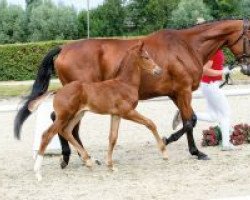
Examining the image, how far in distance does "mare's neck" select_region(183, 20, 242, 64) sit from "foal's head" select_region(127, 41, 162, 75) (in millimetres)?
1060

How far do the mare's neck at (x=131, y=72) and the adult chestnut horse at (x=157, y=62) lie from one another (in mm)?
339

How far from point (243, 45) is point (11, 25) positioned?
1356 inches

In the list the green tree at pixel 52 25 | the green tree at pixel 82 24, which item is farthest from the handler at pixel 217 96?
the green tree at pixel 52 25

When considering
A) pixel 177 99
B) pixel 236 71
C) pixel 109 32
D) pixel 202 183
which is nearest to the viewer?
pixel 202 183

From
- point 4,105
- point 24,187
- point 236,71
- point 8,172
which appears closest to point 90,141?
point 8,172

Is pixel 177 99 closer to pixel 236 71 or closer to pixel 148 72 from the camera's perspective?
pixel 148 72

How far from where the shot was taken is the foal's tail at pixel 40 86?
28.4ft

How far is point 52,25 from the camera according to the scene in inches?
1657

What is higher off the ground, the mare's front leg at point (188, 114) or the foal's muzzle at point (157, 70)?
the foal's muzzle at point (157, 70)

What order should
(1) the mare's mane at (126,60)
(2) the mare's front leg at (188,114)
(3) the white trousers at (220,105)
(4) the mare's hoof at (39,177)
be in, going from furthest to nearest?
1. (3) the white trousers at (220,105)
2. (2) the mare's front leg at (188,114)
3. (1) the mare's mane at (126,60)
4. (4) the mare's hoof at (39,177)

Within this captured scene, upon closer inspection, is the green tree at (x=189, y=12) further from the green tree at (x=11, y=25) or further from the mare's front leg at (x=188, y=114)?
the mare's front leg at (x=188, y=114)

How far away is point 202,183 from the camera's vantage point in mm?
7391

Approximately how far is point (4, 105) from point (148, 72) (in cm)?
930

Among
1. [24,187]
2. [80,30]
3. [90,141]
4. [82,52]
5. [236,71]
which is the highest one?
[82,52]
